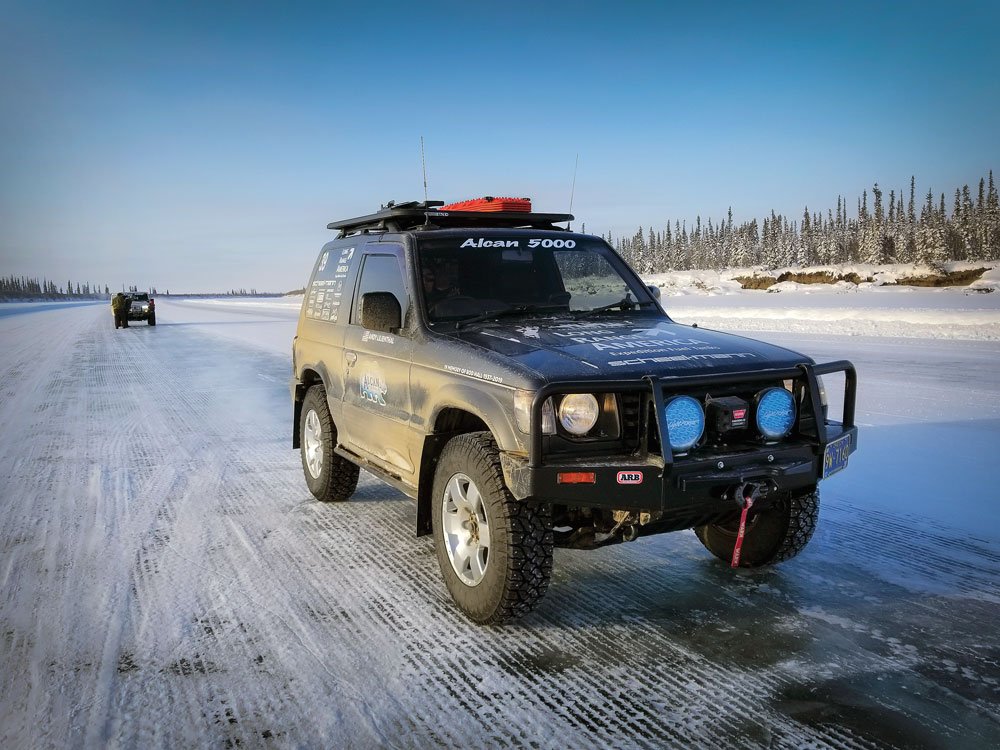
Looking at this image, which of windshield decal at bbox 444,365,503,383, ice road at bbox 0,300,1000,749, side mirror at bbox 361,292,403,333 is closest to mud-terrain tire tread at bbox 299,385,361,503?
ice road at bbox 0,300,1000,749

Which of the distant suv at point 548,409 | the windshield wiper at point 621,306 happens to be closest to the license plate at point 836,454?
the distant suv at point 548,409

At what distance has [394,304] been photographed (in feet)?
15.3

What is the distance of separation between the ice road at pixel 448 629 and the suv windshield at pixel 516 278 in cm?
159

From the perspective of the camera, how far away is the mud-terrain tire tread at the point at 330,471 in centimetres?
581

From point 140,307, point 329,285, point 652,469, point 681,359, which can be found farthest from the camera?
point 140,307

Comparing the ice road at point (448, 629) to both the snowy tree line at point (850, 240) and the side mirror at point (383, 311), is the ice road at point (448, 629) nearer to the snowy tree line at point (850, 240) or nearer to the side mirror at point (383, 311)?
the side mirror at point (383, 311)

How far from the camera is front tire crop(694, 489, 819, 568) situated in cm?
420

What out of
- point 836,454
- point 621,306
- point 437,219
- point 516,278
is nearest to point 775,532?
point 836,454

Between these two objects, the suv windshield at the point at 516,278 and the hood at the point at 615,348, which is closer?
the hood at the point at 615,348

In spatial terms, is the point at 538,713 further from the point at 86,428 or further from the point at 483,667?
the point at 86,428

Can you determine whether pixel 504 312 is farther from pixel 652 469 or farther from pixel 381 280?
pixel 652 469

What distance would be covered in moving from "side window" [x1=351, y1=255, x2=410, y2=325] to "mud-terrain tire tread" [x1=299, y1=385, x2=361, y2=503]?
2.88 feet

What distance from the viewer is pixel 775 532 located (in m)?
4.30

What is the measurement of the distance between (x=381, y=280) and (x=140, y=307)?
36886 mm
